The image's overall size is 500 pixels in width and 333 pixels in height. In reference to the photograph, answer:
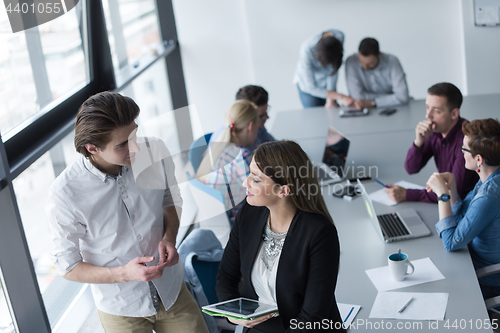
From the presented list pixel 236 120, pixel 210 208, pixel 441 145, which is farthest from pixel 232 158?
pixel 441 145

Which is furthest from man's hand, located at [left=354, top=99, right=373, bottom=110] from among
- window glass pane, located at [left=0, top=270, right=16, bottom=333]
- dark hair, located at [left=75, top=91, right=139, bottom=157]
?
window glass pane, located at [left=0, top=270, right=16, bottom=333]

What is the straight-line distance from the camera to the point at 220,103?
620 centimetres

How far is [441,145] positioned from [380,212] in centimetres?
70

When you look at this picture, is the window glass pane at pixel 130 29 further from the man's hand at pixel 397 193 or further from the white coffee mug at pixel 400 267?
the white coffee mug at pixel 400 267

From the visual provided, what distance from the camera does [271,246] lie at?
169 centimetres

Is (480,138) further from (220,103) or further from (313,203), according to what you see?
(220,103)

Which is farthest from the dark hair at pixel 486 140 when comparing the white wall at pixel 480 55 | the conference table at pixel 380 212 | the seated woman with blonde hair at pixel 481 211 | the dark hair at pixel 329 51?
the white wall at pixel 480 55

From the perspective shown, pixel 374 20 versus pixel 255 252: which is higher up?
pixel 374 20

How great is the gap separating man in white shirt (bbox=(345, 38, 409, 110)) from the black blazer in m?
2.71

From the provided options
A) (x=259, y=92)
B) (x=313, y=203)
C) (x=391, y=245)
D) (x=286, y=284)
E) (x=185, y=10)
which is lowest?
(x=391, y=245)

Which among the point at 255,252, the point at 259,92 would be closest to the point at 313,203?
the point at 255,252

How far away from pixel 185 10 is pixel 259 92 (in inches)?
128

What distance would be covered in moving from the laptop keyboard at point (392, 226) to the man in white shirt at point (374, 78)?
74.3 inches

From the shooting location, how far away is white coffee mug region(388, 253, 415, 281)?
6.18ft
